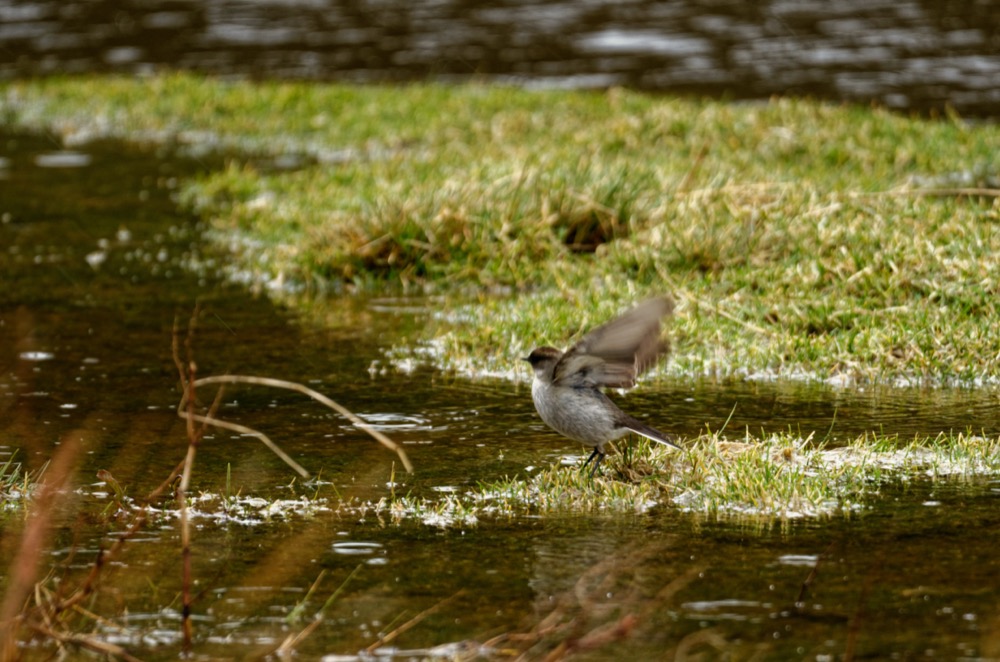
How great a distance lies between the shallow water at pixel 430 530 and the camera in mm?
5109

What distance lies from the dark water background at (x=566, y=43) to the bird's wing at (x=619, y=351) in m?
13.8

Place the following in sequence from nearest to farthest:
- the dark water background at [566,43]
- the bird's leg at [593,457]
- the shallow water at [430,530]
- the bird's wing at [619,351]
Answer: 1. the shallow water at [430,530]
2. the bird's wing at [619,351]
3. the bird's leg at [593,457]
4. the dark water background at [566,43]

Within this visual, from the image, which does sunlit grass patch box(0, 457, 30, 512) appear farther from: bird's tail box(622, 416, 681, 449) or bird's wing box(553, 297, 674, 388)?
bird's tail box(622, 416, 681, 449)

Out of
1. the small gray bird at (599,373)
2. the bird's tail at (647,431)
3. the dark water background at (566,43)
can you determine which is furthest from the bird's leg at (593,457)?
the dark water background at (566,43)

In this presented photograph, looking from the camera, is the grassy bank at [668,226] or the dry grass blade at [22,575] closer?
the dry grass blade at [22,575]

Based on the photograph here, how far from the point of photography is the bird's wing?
6164mm

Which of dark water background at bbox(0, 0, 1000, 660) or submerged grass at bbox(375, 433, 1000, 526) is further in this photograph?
submerged grass at bbox(375, 433, 1000, 526)

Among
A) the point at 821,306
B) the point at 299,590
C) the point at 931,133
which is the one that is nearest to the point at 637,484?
the point at 299,590

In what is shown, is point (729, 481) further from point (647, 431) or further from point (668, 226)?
point (668, 226)

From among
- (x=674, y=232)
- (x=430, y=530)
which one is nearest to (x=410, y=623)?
(x=430, y=530)

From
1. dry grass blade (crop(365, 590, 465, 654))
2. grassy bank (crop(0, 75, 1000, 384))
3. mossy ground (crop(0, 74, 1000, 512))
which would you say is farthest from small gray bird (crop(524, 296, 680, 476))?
grassy bank (crop(0, 75, 1000, 384))

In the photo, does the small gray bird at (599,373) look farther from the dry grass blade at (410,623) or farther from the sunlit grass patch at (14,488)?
the sunlit grass patch at (14,488)

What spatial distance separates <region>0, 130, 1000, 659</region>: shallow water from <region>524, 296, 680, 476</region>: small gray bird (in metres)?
0.38

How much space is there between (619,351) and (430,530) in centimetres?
106
